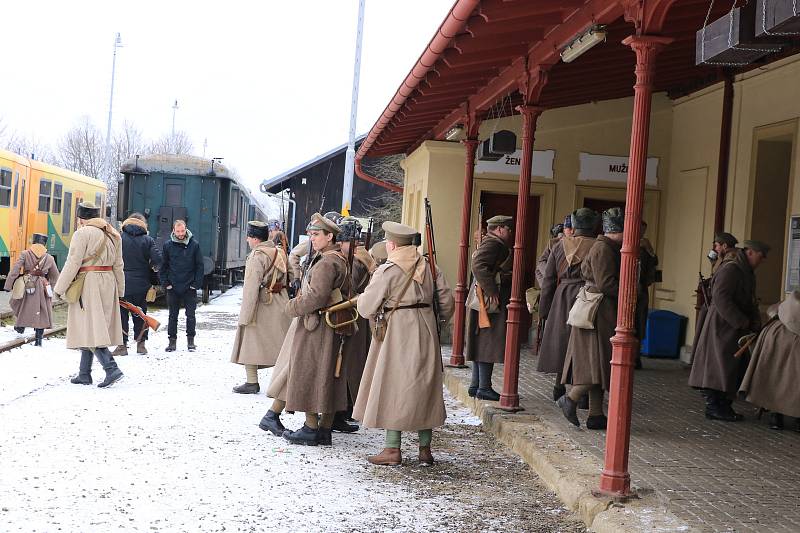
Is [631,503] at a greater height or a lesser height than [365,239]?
lesser

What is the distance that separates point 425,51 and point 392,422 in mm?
3174

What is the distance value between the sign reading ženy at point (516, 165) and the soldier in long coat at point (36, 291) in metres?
6.02

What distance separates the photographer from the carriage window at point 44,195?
24.1m

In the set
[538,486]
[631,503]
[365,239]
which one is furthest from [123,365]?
[631,503]

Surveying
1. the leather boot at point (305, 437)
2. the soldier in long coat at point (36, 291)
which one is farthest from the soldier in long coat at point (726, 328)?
the soldier in long coat at point (36, 291)

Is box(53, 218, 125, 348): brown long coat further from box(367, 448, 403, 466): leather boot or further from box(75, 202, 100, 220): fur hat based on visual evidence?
box(367, 448, 403, 466): leather boot

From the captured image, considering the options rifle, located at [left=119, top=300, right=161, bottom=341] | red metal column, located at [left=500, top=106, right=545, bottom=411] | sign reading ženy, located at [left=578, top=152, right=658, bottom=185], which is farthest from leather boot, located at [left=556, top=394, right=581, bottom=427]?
sign reading ženy, located at [left=578, top=152, right=658, bottom=185]

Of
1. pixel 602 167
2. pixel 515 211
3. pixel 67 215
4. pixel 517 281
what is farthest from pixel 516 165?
pixel 67 215

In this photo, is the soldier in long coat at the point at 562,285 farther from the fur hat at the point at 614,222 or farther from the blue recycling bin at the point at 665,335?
the blue recycling bin at the point at 665,335

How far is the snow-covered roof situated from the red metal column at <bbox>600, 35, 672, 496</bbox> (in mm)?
18827

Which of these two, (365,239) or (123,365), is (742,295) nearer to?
(365,239)

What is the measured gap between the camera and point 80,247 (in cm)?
972

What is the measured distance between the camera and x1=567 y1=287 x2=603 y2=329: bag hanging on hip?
25.5 feet

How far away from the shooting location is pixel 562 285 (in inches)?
347
